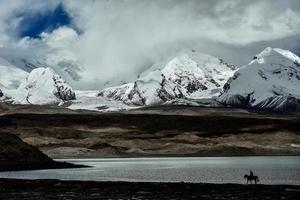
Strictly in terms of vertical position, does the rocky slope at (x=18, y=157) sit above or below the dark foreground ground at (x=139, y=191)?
above

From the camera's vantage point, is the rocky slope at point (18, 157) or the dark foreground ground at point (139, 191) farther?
the rocky slope at point (18, 157)

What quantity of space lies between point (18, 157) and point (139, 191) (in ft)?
219

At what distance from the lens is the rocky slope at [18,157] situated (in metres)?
140

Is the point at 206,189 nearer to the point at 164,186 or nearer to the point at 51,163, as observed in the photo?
the point at 164,186

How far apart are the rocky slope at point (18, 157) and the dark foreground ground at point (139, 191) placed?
43.4m

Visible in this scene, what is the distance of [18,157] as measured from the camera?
144 meters

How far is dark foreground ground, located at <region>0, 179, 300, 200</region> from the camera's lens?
247 feet

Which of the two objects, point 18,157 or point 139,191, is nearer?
point 139,191

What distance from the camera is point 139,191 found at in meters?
82.9

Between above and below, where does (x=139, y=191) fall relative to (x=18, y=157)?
below

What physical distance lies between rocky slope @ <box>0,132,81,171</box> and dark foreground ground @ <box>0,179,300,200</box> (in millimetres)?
43385

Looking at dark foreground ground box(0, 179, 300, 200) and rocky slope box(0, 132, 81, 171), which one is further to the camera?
rocky slope box(0, 132, 81, 171)

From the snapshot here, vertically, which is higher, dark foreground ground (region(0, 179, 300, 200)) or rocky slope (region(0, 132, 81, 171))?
rocky slope (region(0, 132, 81, 171))

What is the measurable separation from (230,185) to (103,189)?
16.1 m
